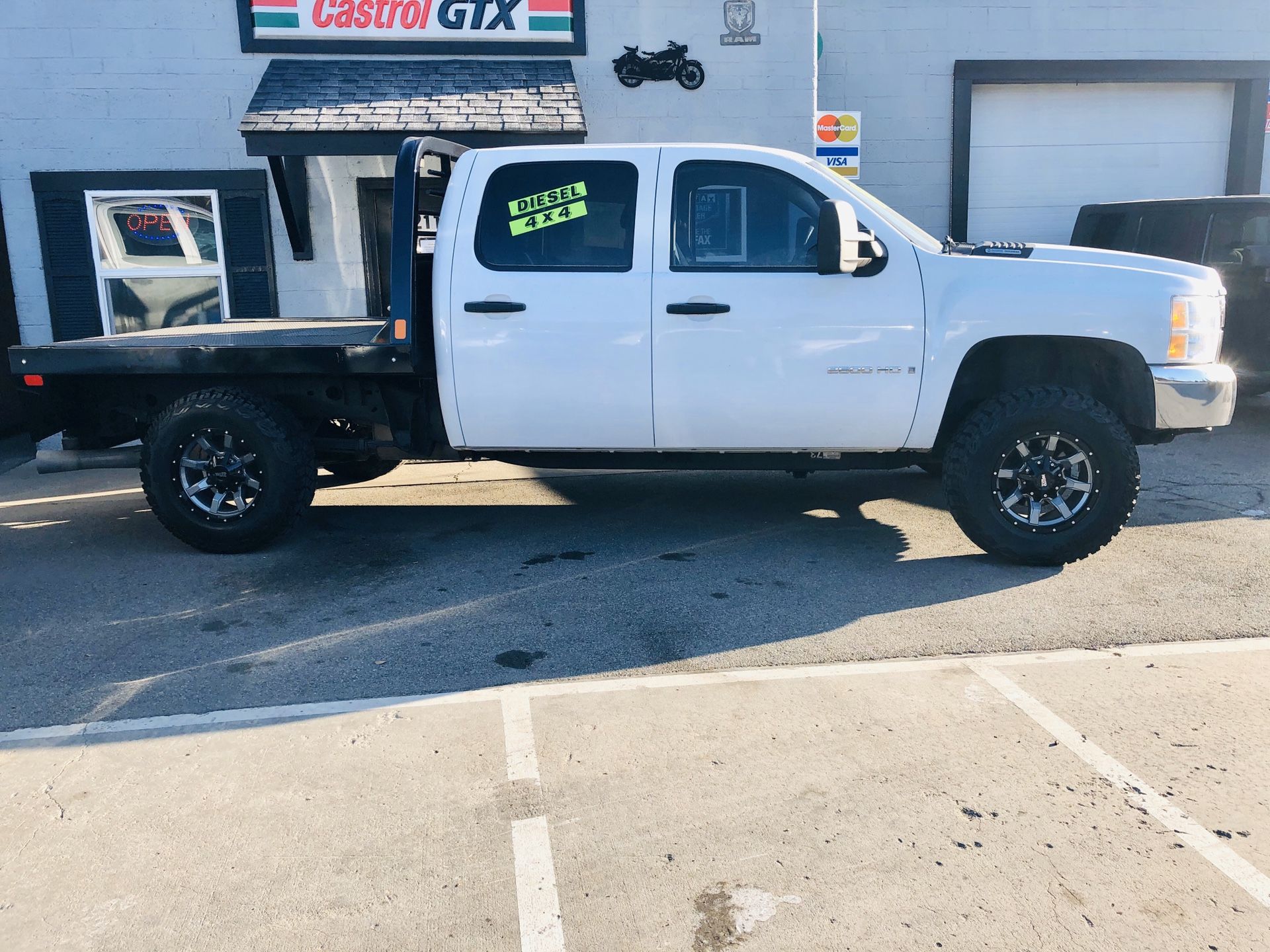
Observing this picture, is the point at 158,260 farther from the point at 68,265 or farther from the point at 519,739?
the point at 519,739

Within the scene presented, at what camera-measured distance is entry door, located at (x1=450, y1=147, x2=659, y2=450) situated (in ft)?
17.6

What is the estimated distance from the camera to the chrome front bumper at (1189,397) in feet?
17.1

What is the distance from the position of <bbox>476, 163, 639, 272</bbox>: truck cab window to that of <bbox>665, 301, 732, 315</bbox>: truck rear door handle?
450 millimetres

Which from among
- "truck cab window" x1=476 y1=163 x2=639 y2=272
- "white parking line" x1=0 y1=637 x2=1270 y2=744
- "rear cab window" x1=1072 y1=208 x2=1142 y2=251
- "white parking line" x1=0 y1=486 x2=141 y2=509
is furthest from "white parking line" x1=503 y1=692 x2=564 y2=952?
"rear cab window" x1=1072 y1=208 x2=1142 y2=251

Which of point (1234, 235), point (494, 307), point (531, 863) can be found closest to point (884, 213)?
point (494, 307)

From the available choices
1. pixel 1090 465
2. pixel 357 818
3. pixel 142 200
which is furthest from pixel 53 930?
pixel 142 200

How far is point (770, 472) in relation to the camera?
7.87m

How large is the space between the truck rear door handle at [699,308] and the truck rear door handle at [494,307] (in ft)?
2.54

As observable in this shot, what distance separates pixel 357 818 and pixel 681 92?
8.41m

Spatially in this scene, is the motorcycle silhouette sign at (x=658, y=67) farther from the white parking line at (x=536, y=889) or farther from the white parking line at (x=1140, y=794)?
the white parking line at (x=536, y=889)

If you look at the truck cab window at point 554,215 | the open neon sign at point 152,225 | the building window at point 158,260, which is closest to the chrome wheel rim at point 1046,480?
the truck cab window at point 554,215

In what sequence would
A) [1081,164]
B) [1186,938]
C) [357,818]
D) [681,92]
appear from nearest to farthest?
1. [1186,938]
2. [357,818]
3. [681,92]
4. [1081,164]

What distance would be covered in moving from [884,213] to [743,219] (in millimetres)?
723

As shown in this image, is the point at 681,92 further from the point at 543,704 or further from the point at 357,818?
the point at 357,818
